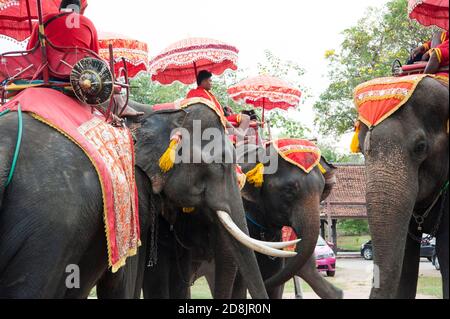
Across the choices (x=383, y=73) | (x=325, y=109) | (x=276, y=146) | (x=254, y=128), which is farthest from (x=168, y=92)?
(x=276, y=146)

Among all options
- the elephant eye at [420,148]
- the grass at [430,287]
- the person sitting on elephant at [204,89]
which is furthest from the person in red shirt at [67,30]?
the grass at [430,287]

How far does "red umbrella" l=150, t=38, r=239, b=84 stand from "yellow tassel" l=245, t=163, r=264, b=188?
4.51 ft

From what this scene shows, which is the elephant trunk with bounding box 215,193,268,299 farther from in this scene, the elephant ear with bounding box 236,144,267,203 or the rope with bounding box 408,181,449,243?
the elephant ear with bounding box 236,144,267,203

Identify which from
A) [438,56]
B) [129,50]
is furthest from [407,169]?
[129,50]

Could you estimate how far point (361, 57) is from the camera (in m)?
22.3

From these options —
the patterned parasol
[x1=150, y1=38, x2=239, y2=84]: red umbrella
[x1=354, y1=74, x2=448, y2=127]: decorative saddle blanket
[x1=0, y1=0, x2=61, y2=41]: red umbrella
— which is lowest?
[x1=354, y1=74, x2=448, y2=127]: decorative saddle blanket

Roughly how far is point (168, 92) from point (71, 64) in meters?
22.2

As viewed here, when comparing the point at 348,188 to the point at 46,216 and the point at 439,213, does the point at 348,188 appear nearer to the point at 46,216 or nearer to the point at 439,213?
the point at 439,213

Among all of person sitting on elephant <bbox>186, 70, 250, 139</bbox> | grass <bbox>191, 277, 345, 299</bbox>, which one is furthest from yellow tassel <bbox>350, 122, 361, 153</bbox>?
grass <bbox>191, 277, 345, 299</bbox>

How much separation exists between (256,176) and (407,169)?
333cm

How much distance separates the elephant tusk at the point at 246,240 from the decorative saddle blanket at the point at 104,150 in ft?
3.67

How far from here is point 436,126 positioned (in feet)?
13.8

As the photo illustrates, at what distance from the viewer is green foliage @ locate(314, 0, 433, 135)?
791 inches

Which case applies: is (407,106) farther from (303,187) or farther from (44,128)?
(303,187)
